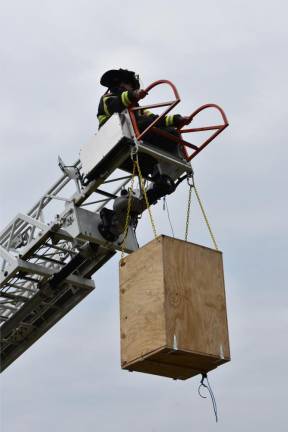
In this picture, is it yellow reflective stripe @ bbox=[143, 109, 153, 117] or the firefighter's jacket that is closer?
the firefighter's jacket

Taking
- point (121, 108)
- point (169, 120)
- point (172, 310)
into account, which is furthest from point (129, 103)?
point (172, 310)

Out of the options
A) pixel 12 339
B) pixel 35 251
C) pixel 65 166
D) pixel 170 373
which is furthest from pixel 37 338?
pixel 170 373

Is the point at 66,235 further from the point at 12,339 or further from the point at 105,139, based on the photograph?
the point at 12,339

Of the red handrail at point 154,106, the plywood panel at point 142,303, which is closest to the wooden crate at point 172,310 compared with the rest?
the plywood panel at point 142,303

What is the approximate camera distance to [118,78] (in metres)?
13.1

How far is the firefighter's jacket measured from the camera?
12547 mm

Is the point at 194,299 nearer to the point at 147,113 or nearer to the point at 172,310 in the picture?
the point at 172,310

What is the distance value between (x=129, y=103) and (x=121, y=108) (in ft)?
0.60

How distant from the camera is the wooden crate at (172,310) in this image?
984cm

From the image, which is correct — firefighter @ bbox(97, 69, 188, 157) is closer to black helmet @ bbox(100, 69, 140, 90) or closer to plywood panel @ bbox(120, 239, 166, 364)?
black helmet @ bbox(100, 69, 140, 90)

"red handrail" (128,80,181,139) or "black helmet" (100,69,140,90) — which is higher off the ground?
"black helmet" (100,69,140,90)

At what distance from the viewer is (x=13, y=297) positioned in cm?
1538

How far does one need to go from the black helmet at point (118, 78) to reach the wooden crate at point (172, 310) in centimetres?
345

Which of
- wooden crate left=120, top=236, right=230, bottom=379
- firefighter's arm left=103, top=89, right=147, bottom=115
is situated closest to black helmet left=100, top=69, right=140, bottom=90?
firefighter's arm left=103, top=89, right=147, bottom=115
